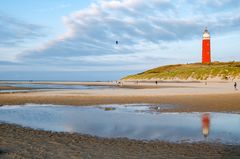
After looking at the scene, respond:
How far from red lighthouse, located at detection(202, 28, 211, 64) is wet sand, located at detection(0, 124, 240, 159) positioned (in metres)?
105

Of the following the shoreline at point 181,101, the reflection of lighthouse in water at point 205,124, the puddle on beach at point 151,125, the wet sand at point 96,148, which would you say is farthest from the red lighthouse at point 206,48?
the wet sand at point 96,148

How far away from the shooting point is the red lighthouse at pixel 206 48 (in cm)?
11356

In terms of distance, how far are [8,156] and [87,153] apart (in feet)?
7.69

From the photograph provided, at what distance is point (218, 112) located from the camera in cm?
2195

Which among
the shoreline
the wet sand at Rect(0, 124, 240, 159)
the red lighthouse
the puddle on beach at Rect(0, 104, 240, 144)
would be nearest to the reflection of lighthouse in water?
the puddle on beach at Rect(0, 104, 240, 144)

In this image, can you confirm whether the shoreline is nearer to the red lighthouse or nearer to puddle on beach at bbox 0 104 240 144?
puddle on beach at bbox 0 104 240 144

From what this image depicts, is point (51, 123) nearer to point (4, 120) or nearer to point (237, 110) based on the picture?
point (4, 120)

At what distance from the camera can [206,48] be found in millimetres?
114000

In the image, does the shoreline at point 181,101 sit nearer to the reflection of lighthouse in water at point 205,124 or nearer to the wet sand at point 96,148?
the reflection of lighthouse in water at point 205,124

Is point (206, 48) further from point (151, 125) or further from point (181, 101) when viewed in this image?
point (151, 125)

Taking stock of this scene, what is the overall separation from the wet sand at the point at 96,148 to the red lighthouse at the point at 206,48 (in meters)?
105

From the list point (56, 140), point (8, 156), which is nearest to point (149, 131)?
point (56, 140)

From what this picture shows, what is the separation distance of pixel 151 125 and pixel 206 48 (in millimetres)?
101796

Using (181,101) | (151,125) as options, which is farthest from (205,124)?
(181,101)
